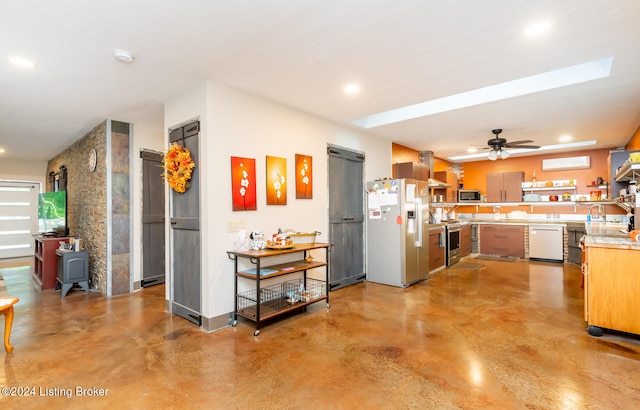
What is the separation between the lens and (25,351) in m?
2.84

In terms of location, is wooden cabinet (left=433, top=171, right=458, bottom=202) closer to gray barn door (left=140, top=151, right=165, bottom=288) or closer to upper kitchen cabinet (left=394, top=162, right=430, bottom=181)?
upper kitchen cabinet (left=394, top=162, right=430, bottom=181)

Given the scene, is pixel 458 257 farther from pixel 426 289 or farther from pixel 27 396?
pixel 27 396

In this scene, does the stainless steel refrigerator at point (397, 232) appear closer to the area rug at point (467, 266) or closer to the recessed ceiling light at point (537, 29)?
the area rug at point (467, 266)

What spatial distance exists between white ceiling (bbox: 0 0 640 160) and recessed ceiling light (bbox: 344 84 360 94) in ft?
0.32

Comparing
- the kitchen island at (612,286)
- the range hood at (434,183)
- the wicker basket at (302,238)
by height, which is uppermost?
the range hood at (434,183)

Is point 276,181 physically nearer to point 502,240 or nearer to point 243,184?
point 243,184

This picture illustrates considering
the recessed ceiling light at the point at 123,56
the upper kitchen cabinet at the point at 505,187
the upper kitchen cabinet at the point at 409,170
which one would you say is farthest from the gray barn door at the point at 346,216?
the upper kitchen cabinet at the point at 505,187

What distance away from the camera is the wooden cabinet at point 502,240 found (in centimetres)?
747

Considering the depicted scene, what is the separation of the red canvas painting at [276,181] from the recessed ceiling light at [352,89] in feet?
3.89

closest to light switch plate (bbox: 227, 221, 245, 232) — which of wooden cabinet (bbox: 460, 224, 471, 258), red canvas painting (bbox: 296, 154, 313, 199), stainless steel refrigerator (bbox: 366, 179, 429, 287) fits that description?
red canvas painting (bbox: 296, 154, 313, 199)

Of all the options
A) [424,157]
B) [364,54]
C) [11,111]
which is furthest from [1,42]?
[424,157]

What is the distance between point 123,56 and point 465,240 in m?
7.61

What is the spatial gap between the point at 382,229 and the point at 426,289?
119 centimetres

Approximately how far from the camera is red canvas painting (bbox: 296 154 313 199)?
4277mm
